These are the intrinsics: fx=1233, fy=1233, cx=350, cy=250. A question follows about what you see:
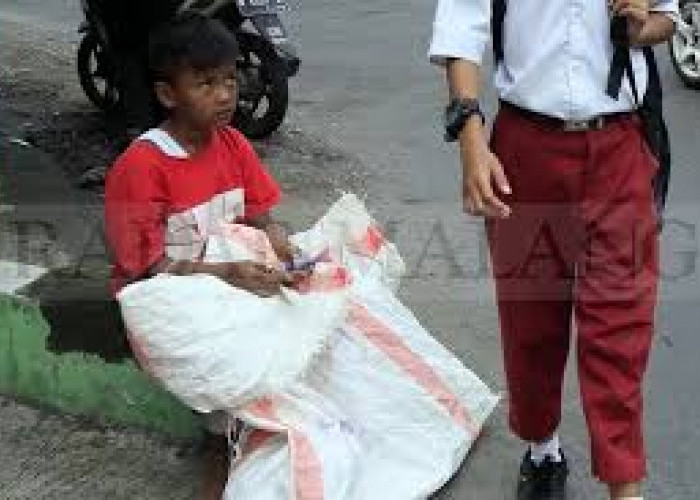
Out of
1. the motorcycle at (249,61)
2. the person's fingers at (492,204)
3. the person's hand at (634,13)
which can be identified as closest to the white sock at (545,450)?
the person's fingers at (492,204)

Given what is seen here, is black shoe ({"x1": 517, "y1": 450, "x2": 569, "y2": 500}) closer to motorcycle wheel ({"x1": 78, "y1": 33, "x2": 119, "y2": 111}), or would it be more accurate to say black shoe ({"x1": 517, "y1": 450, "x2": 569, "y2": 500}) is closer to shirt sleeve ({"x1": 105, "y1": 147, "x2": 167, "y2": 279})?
shirt sleeve ({"x1": 105, "y1": 147, "x2": 167, "y2": 279})

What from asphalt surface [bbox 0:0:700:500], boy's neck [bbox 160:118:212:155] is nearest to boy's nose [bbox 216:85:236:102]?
boy's neck [bbox 160:118:212:155]

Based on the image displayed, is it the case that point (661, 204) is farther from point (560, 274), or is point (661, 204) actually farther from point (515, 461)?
point (515, 461)

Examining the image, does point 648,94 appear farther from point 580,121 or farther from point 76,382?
point 76,382

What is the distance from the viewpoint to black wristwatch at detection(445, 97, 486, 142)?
8.43 feet

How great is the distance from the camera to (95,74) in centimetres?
619

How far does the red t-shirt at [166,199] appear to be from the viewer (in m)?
2.96

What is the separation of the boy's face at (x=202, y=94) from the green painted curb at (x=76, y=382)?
753 mm

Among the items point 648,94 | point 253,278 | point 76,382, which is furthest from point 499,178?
point 76,382

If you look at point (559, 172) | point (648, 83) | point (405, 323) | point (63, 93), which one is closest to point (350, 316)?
point (405, 323)

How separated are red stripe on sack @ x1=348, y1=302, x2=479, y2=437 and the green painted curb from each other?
1.92ft

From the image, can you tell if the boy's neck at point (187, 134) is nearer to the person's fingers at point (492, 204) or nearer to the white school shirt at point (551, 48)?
the white school shirt at point (551, 48)

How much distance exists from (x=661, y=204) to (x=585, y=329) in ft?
1.14

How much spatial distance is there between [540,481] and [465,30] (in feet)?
3.86
